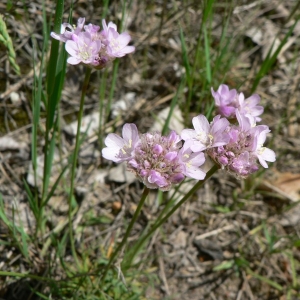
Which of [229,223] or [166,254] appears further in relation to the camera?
[229,223]

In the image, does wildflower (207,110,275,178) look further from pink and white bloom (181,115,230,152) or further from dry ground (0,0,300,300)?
dry ground (0,0,300,300)

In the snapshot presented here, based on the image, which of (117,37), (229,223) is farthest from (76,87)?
(229,223)

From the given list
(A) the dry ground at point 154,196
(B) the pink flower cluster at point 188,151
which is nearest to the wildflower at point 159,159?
(B) the pink flower cluster at point 188,151

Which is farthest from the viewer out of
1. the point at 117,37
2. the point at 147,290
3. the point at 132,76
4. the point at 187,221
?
the point at 132,76

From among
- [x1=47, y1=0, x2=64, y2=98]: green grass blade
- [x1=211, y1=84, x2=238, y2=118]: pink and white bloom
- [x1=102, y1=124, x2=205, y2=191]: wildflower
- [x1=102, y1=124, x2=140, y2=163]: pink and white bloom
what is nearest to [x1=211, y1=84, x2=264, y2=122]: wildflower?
[x1=211, y1=84, x2=238, y2=118]: pink and white bloom

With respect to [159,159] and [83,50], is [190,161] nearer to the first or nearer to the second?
[159,159]

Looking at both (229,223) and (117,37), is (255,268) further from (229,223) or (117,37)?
(117,37)
